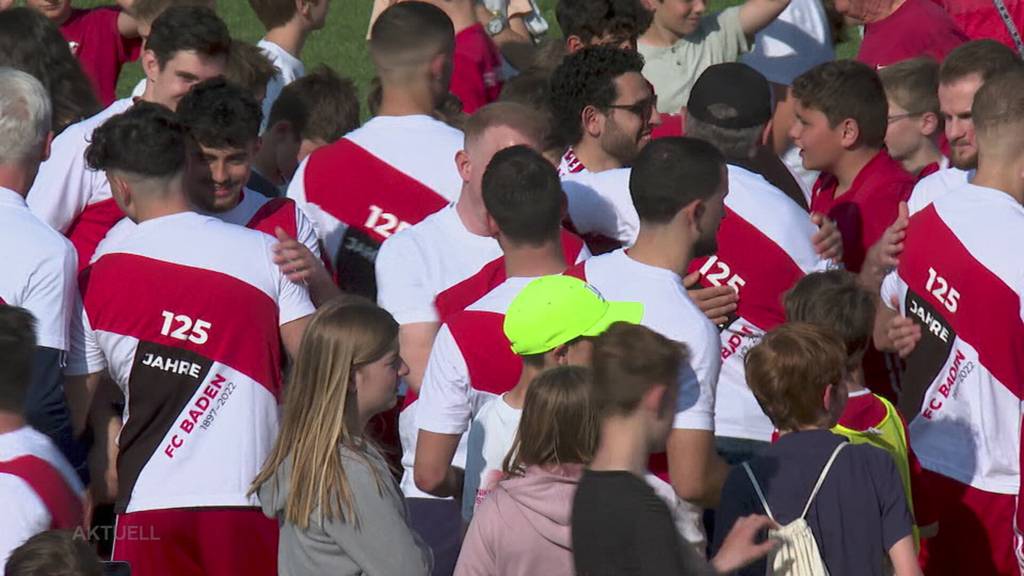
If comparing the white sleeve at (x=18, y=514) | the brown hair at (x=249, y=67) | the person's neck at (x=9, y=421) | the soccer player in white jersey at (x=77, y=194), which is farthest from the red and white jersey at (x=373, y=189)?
the white sleeve at (x=18, y=514)

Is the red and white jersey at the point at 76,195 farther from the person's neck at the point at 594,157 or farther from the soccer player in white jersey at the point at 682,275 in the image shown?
the soccer player in white jersey at the point at 682,275

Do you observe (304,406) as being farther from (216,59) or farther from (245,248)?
(216,59)

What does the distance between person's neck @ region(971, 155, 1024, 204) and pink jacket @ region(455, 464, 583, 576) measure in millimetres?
2215

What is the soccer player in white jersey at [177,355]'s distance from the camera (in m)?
5.45

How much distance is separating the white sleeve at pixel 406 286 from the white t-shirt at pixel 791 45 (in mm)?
3843

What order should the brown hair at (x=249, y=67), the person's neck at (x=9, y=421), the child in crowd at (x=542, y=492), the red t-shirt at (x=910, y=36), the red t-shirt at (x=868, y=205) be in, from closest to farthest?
the child in crowd at (x=542, y=492)
the person's neck at (x=9, y=421)
the red t-shirt at (x=868, y=205)
the brown hair at (x=249, y=67)
the red t-shirt at (x=910, y=36)

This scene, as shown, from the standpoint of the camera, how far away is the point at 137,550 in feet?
18.0

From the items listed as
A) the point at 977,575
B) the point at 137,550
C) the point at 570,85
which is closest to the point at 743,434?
the point at 977,575

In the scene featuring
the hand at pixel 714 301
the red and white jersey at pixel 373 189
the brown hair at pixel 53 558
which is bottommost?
the red and white jersey at pixel 373 189

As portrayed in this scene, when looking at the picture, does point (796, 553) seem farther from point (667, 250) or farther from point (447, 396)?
point (447, 396)

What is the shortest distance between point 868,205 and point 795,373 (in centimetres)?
188

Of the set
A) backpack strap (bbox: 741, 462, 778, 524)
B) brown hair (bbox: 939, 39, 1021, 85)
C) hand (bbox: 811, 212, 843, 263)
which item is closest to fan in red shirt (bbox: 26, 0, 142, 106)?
brown hair (bbox: 939, 39, 1021, 85)

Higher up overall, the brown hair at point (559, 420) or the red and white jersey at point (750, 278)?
the brown hair at point (559, 420)

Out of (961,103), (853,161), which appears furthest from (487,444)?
(961,103)
